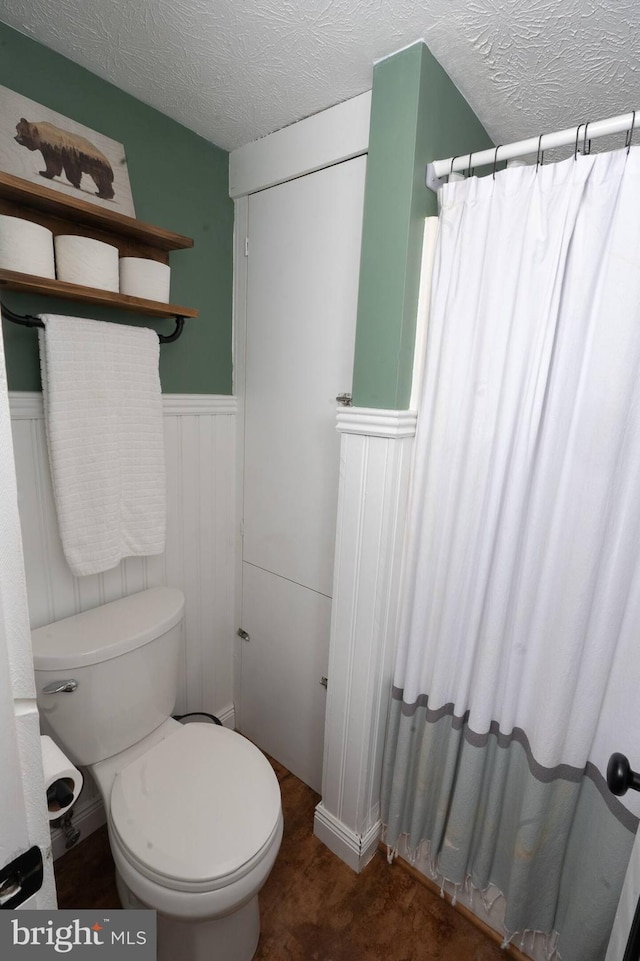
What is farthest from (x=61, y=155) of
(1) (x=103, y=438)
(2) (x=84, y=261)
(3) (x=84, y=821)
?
(3) (x=84, y=821)

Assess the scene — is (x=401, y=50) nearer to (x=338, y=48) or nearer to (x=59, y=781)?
(x=338, y=48)

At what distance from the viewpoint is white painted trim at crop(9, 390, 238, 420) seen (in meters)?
1.17

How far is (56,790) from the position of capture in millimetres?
730

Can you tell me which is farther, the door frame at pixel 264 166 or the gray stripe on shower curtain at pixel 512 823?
the door frame at pixel 264 166

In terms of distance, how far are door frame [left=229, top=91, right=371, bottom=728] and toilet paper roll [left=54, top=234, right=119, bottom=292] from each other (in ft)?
1.83

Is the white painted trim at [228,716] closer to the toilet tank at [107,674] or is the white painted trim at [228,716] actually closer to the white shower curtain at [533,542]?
the toilet tank at [107,674]

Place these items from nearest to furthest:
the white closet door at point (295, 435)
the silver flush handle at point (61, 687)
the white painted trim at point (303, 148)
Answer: the silver flush handle at point (61, 687), the white painted trim at point (303, 148), the white closet door at point (295, 435)

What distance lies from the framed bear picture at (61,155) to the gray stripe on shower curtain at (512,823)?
164 centimetres

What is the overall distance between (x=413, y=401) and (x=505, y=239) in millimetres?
423

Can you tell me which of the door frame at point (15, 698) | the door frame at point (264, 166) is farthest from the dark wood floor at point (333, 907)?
the door frame at point (15, 698)

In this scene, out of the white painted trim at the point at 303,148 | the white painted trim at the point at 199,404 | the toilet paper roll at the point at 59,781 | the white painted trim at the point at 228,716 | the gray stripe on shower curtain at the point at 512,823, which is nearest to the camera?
the toilet paper roll at the point at 59,781

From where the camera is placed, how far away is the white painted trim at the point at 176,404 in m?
1.17

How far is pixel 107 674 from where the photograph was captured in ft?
3.96

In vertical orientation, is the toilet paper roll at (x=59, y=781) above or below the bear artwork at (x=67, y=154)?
below
